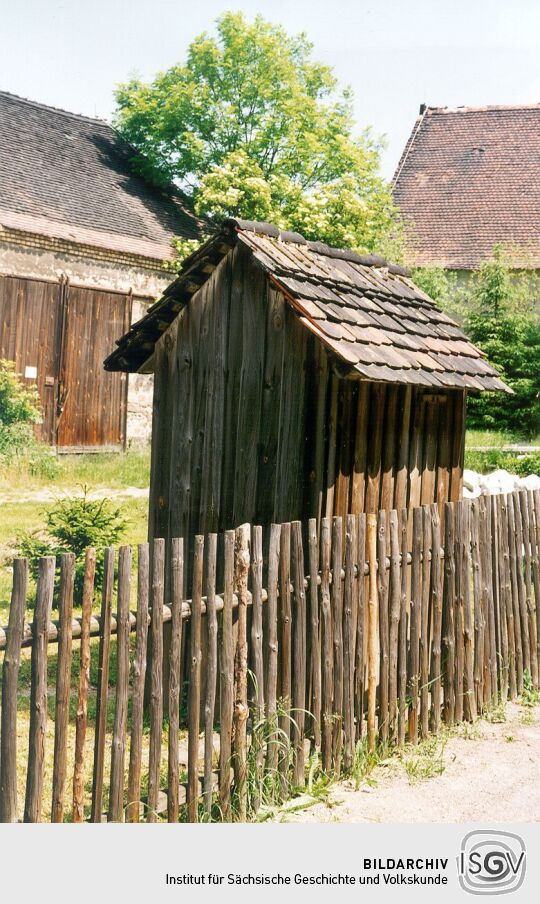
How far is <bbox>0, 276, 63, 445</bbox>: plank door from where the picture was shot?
52.4 feet

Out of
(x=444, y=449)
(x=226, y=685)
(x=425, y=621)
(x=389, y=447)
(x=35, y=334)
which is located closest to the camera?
(x=226, y=685)

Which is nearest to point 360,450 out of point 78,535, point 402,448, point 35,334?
point 402,448

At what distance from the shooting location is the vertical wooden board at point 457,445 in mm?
7055

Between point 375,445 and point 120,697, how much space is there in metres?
2.73

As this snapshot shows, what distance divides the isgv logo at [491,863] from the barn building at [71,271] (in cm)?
1357

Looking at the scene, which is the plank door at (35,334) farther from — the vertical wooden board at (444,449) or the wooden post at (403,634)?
the wooden post at (403,634)

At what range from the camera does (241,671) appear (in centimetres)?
445

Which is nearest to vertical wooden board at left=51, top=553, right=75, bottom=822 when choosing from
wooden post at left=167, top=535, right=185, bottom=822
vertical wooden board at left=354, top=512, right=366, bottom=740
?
wooden post at left=167, top=535, right=185, bottom=822

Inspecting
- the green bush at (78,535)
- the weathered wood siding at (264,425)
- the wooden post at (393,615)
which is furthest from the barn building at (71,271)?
the wooden post at (393,615)

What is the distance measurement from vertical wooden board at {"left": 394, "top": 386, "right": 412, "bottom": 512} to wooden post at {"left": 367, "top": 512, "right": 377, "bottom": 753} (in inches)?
42.3

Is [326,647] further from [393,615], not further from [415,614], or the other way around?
[415,614]

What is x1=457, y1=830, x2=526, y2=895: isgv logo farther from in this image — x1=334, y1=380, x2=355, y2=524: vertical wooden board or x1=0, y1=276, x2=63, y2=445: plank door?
x1=0, y1=276, x2=63, y2=445: plank door

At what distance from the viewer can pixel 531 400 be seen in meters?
21.5

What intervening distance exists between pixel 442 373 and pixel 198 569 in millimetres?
2928
